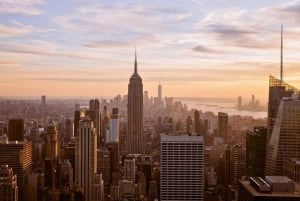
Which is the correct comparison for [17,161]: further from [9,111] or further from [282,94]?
[282,94]

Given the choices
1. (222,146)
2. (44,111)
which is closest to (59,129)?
(44,111)

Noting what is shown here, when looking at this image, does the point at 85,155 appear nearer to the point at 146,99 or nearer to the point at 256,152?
the point at 256,152

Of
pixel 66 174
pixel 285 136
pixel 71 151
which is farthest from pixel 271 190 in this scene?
pixel 71 151

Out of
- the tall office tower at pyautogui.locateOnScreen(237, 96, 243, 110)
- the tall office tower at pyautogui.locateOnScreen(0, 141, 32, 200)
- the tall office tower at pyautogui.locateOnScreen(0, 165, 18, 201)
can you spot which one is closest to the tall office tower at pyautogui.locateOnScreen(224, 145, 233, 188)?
the tall office tower at pyautogui.locateOnScreen(237, 96, 243, 110)

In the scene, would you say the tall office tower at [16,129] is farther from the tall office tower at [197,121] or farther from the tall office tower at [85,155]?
the tall office tower at [197,121]

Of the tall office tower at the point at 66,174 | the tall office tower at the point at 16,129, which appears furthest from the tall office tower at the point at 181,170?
the tall office tower at the point at 16,129

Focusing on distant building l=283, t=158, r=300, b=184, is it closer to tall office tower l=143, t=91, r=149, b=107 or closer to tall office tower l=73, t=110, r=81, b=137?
tall office tower l=73, t=110, r=81, b=137
